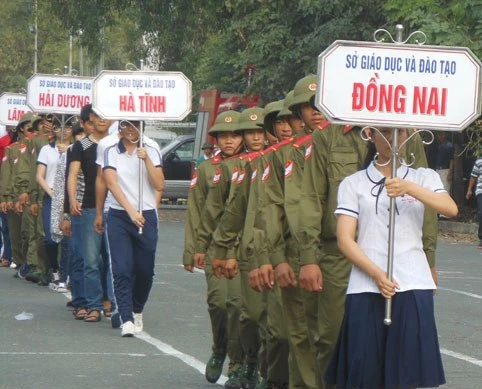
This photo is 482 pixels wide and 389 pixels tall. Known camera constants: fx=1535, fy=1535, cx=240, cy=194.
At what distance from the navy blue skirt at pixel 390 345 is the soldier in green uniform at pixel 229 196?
10.5ft

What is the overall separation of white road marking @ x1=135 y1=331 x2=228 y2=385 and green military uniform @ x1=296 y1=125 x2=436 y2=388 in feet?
8.25

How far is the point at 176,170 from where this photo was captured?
39938 mm

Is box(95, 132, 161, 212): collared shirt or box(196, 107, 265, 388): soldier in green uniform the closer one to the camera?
box(196, 107, 265, 388): soldier in green uniform

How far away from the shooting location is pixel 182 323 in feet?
44.8

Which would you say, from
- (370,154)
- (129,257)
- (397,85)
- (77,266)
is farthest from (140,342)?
(397,85)

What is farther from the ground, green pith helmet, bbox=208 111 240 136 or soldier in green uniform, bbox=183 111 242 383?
green pith helmet, bbox=208 111 240 136

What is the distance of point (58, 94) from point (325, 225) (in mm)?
10968

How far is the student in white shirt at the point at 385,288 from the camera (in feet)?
22.3

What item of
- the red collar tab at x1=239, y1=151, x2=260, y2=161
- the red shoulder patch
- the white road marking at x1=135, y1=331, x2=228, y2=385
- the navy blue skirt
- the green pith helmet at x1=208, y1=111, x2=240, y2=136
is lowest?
the white road marking at x1=135, y1=331, x2=228, y2=385

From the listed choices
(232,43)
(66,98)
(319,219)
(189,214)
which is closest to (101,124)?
(189,214)

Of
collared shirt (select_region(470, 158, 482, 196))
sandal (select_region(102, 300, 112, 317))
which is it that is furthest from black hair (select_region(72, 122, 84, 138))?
collared shirt (select_region(470, 158, 482, 196))

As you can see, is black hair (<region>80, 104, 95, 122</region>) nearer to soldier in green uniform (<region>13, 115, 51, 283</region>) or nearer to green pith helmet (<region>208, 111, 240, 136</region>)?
green pith helmet (<region>208, 111, 240, 136</region>)

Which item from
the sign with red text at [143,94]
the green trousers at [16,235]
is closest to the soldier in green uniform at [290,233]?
the sign with red text at [143,94]

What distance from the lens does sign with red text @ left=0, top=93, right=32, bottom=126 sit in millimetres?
23781
